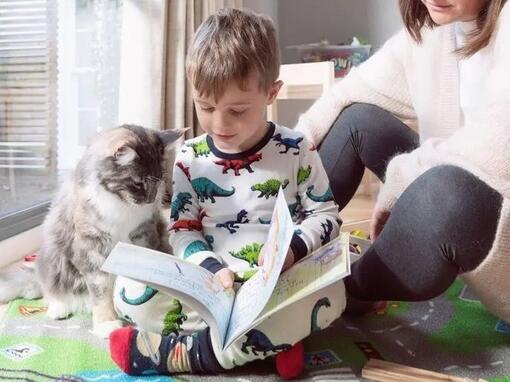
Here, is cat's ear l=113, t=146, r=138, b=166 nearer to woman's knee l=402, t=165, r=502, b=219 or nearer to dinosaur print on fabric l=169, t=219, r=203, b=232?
dinosaur print on fabric l=169, t=219, r=203, b=232

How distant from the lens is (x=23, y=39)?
6.84 ft

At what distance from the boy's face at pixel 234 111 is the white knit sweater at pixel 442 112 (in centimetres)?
27

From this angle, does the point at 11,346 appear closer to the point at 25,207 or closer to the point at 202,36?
the point at 202,36

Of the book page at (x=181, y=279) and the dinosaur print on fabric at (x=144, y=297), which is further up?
the book page at (x=181, y=279)

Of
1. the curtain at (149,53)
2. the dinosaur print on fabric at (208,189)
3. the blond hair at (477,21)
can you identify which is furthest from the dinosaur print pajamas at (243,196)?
the curtain at (149,53)

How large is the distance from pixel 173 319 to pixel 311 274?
11.0 inches

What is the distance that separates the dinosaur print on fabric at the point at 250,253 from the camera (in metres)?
1.05

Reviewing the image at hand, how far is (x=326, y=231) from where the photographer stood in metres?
1.03

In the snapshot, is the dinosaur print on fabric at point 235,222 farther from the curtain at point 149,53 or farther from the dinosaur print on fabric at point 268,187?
the curtain at point 149,53

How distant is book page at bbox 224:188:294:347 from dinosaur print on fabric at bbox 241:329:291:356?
6 cm

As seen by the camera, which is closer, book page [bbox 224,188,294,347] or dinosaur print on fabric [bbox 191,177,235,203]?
book page [bbox 224,188,294,347]

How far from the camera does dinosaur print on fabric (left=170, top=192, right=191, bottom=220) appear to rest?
42.4 inches

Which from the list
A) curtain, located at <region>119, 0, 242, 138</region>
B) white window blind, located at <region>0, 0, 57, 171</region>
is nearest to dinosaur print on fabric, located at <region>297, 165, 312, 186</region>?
curtain, located at <region>119, 0, 242, 138</region>

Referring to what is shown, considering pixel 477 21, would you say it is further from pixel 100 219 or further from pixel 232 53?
pixel 100 219
